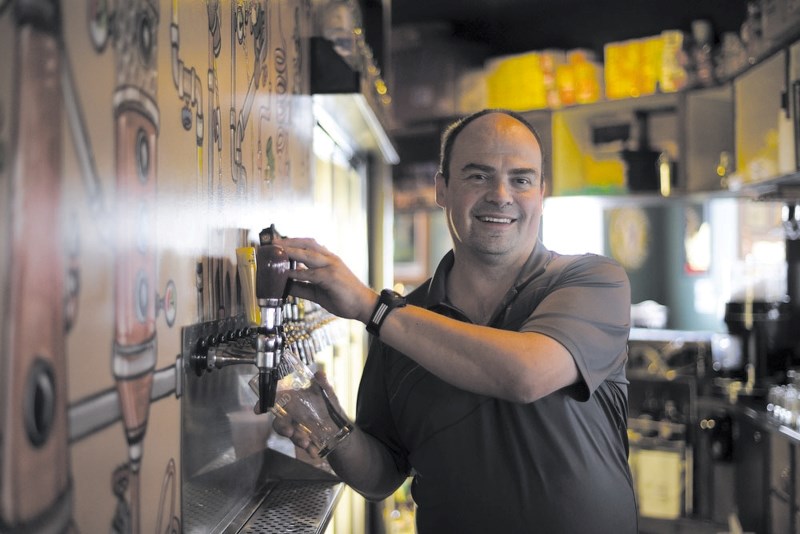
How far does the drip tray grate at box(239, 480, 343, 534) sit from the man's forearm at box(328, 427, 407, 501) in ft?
0.27

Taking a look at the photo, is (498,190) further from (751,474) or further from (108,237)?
(751,474)

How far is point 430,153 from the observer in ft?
16.7

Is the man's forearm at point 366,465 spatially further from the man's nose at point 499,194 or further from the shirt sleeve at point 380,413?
the man's nose at point 499,194

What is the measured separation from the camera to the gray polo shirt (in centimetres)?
149

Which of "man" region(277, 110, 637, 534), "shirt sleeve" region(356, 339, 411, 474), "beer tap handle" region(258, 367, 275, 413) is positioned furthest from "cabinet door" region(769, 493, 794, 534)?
"beer tap handle" region(258, 367, 275, 413)

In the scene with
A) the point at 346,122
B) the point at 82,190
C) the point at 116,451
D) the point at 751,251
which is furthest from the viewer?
the point at 751,251

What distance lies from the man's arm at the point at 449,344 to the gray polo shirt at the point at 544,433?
13 cm

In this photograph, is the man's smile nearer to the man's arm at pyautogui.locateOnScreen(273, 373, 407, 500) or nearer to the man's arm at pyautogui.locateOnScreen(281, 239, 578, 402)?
the man's arm at pyautogui.locateOnScreen(281, 239, 578, 402)

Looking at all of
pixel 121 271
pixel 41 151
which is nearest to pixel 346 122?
pixel 121 271

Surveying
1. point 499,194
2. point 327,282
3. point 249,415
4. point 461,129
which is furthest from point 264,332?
point 461,129

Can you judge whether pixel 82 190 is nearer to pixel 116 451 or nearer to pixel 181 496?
pixel 116 451

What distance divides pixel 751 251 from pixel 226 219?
13.9 feet

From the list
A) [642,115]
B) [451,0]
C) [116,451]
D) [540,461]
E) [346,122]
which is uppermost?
[451,0]

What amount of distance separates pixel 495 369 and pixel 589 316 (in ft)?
0.93
